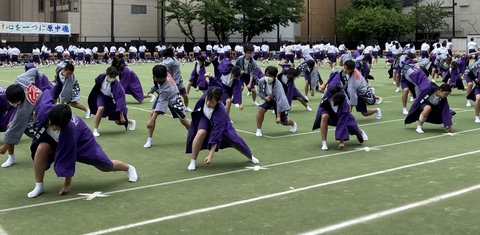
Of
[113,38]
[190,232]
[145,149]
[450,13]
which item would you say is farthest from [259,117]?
[450,13]

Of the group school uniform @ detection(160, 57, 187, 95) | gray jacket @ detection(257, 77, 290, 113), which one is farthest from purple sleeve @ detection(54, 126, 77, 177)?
school uniform @ detection(160, 57, 187, 95)

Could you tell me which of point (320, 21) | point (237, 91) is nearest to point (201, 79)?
point (237, 91)

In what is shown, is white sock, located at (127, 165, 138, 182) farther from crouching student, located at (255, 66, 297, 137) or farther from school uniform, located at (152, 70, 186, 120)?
crouching student, located at (255, 66, 297, 137)

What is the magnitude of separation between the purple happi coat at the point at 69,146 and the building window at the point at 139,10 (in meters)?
48.6

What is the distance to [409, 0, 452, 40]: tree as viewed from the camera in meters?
63.9

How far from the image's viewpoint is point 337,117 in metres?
10.8

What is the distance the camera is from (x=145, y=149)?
10930mm

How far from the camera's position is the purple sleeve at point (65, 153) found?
7199 millimetres

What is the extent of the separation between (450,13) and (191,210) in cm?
6406

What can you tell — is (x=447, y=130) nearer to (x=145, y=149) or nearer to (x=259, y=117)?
(x=259, y=117)

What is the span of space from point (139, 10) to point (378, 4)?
86.4 ft

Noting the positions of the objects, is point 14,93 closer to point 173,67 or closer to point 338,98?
point 338,98

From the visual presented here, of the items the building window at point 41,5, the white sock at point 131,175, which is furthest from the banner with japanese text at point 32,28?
the white sock at point 131,175

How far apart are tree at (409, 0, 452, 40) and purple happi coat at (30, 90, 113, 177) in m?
60.2
